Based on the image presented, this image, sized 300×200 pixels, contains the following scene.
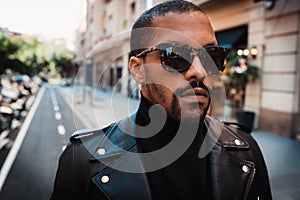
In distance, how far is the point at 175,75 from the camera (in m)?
1.04

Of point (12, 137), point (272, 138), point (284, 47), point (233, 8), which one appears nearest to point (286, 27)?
point (284, 47)

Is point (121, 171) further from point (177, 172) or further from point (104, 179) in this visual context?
point (177, 172)

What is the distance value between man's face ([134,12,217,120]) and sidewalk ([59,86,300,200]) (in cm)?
24

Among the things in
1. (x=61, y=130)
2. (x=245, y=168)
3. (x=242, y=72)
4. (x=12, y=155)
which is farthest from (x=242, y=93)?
(x=245, y=168)

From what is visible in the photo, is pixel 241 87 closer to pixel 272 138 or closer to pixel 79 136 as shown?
pixel 272 138

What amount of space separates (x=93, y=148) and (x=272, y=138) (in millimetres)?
6624

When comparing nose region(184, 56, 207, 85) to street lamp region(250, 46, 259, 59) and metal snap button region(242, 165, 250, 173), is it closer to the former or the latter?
metal snap button region(242, 165, 250, 173)

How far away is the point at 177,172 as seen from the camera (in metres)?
1.04

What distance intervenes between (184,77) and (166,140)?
0.28 meters

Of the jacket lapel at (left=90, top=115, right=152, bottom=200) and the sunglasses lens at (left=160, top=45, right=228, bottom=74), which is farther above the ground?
the sunglasses lens at (left=160, top=45, right=228, bottom=74)

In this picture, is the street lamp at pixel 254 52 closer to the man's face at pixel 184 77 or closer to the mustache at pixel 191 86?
the man's face at pixel 184 77

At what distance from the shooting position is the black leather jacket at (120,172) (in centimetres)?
99

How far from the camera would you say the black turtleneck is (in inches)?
39.6

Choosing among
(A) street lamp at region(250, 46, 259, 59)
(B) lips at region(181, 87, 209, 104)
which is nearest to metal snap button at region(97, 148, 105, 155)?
(B) lips at region(181, 87, 209, 104)
